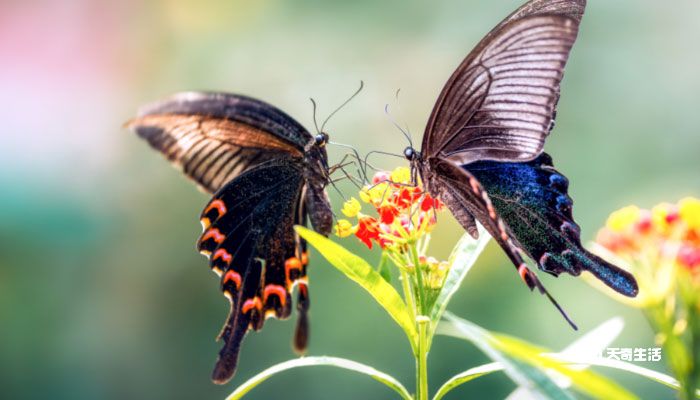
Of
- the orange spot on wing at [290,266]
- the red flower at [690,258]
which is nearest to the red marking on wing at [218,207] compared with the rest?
the orange spot on wing at [290,266]

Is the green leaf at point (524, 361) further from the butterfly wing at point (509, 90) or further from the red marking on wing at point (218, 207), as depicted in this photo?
the red marking on wing at point (218, 207)

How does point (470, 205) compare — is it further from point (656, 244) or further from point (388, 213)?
point (656, 244)

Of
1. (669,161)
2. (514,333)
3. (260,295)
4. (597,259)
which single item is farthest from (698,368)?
(669,161)

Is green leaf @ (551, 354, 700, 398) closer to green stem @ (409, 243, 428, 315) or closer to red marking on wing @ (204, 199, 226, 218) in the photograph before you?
green stem @ (409, 243, 428, 315)

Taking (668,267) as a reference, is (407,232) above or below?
above

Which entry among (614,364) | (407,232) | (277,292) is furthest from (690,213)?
(277,292)

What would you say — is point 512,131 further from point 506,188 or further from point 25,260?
point 25,260
